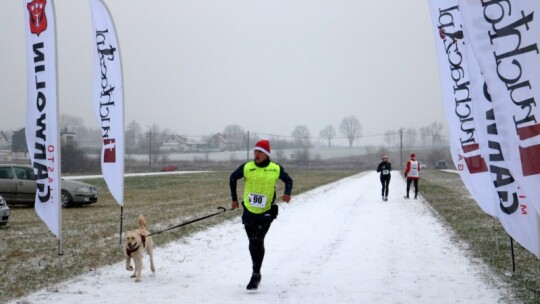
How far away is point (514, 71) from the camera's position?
4.74 metres

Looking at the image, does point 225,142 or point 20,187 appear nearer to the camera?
point 20,187

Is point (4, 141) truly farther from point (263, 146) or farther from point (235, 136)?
point (263, 146)

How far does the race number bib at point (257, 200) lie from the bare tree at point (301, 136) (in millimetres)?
127902

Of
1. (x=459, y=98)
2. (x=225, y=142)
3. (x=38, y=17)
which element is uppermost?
(x=38, y=17)

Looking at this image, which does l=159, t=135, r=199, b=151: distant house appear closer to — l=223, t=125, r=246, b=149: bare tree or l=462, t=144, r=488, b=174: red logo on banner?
l=223, t=125, r=246, b=149: bare tree

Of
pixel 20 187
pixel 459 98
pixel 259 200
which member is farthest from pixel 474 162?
pixel 20 187

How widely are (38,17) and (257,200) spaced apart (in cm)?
462

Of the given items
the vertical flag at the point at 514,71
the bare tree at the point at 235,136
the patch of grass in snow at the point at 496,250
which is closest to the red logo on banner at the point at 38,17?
the vertical flag at the point at 514,71

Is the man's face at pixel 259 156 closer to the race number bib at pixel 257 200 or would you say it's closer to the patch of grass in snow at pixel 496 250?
the race number bib at pixel 257 200

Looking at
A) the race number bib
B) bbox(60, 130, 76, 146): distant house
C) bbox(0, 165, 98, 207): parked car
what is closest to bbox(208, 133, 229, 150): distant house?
bbox(60, 130, 76, 146): distant house

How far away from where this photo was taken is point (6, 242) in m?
11.8

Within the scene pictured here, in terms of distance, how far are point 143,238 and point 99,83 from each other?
4.57 meters

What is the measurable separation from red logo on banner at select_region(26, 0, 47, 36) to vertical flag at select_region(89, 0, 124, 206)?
2.76 metres

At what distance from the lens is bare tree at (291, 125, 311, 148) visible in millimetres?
140250
